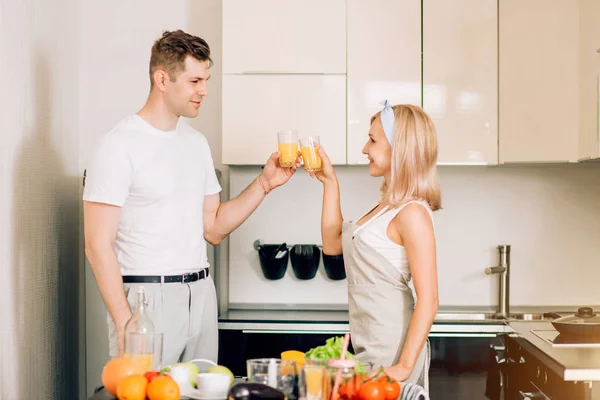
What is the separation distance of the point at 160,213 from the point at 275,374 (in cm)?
99

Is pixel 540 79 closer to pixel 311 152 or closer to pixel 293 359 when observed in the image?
pixel 311 152

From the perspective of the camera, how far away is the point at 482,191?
139 inches

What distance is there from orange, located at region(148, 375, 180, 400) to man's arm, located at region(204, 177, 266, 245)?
1.22 m

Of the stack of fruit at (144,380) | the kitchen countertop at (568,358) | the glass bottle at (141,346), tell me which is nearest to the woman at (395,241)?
the kitchen countertop at (568,358)

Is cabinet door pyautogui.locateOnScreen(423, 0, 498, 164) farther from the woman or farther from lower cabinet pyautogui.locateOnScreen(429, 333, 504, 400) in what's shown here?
the woman

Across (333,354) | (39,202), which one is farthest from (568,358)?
(39,202)

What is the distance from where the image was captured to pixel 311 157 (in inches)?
94.6

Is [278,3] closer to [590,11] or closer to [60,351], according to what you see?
[590,11]

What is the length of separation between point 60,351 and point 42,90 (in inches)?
44.4

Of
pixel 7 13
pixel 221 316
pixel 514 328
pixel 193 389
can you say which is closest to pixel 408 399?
pixel 193 389

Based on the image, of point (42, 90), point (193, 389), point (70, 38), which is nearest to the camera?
point (193, 389)

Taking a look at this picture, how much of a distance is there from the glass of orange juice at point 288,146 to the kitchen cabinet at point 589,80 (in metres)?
1.35

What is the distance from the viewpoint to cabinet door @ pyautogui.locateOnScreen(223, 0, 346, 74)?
315 centimetres

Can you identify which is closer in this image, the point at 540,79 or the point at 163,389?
the point at 163,389
